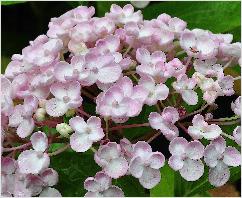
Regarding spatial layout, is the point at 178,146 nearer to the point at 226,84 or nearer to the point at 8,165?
the point at 226,84

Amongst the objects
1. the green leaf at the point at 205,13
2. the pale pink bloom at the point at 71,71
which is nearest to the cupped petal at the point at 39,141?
the pale pink bloom at the point at 71,71

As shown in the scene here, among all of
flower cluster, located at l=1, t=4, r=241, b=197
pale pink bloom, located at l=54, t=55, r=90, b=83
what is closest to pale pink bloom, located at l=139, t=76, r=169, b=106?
flower cluster, located at l=1, t=4, r=241, b=197

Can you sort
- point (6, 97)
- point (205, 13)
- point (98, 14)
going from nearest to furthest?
point (6, 97), point (205, 13), point (98, 14)

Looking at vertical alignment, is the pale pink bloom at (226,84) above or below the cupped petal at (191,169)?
above

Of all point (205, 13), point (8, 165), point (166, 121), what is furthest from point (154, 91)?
point (205, 13)

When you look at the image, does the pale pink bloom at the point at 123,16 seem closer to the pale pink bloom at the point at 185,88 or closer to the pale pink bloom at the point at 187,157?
the pale pink bloom at the point at 185,88

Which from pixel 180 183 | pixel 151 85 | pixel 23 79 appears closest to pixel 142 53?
pixel 151 85

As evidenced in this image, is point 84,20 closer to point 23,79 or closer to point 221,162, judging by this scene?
point 23,79
